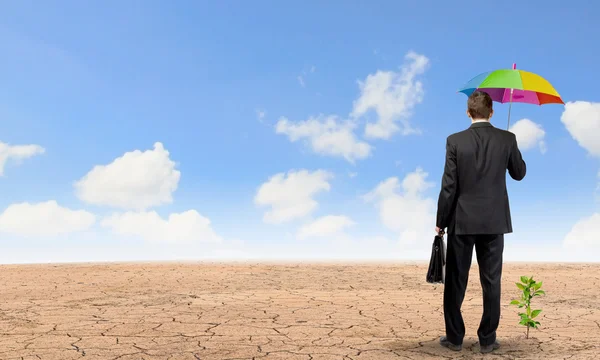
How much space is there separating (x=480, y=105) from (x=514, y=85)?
1.79ft

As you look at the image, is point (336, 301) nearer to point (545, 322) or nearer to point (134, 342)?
point (545, 322)

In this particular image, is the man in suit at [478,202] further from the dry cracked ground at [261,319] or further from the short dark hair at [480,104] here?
the dry cracked ground at [261,319]

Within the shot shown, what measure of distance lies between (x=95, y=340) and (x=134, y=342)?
1.37ft

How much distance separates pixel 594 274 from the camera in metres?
14.0

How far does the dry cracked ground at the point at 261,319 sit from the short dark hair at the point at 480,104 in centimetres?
191

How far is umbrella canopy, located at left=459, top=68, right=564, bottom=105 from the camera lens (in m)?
4.74

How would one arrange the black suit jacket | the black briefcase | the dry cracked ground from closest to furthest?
the black suit jacket < the black briefcase < the dry cracked ground

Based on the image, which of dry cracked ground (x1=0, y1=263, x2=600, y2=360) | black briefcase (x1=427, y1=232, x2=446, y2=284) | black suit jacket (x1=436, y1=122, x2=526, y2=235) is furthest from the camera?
dry cracked ground (x1=0, y1=263, x2=600, y2=360)

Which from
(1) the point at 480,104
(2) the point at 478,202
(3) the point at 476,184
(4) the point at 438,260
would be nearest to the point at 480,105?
(1) the point at 480,104

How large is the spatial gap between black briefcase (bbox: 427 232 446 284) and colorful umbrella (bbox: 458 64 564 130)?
1.43 m

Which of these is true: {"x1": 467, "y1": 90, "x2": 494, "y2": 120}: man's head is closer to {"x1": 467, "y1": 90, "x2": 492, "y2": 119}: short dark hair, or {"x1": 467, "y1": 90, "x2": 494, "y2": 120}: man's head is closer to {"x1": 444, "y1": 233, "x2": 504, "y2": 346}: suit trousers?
{"x1": 467, "y1": 90, "x2": 492, "y2": 119}: short dark hair

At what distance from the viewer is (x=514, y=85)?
15.4 feet

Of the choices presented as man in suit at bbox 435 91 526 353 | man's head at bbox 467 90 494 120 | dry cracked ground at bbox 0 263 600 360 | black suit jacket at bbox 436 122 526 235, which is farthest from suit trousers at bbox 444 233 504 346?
man's head at bbox 467 90 494 120

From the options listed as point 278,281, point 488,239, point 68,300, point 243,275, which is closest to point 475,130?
point 488,239
